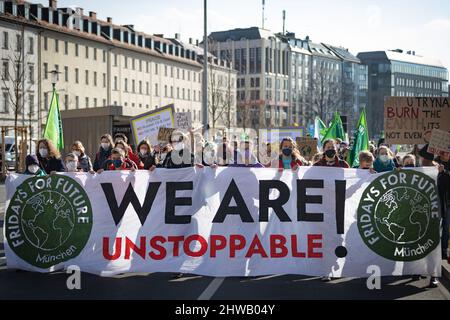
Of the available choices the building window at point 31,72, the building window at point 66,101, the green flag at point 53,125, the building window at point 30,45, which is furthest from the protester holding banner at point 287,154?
the building window at point 66,101

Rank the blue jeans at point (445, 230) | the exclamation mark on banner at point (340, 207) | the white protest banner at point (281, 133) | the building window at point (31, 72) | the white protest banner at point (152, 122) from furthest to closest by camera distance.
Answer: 1. the building window at point (31, 72)
2. the white protest banner at point (281, 133)
3. the white protest banner at point (152, 122)
4. the blue jeans at point (445, 230)
5. the exclamation mark on banner at point (340, 207)

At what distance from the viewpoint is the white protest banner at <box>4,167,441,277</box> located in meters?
10.1

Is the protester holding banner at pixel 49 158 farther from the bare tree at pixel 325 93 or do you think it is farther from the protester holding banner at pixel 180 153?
the bare tree at pixel 325 93


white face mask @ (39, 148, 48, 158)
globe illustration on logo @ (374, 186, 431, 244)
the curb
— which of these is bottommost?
→ the curb

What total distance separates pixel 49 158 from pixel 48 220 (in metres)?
3.11


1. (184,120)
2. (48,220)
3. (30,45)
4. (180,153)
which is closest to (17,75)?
(184,120)

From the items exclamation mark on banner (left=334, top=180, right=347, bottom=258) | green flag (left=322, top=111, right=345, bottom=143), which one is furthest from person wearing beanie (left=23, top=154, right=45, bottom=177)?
green flag (left=322, top=111, right=345, bottom=143)

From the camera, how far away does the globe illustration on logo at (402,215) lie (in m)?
10.1

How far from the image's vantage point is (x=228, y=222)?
1045 centimetres

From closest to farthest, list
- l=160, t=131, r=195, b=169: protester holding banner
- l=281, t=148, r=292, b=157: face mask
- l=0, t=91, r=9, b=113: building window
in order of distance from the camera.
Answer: l=160, t=131, r=195, b=169: protester holding banner → l=281, t=148, r=292, b=157: face mask → l=0, t=91, r=9, b=113: building window

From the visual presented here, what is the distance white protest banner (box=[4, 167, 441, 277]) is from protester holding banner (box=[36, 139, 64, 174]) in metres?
2.46

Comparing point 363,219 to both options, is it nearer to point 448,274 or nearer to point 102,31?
point 448,274

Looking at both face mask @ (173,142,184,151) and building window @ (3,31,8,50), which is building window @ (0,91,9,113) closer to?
building window @ (3,31,8,50)

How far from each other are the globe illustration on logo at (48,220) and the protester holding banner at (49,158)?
262cm
